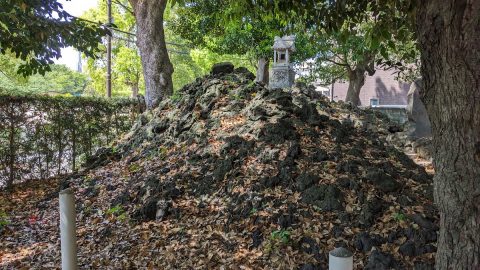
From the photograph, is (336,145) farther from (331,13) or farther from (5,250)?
(5,250)

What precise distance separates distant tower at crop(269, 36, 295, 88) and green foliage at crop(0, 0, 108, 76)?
209 inches

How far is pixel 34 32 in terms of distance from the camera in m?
4.23

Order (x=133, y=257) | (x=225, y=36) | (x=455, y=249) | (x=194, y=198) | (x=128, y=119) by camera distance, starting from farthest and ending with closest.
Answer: (x=225, y=36)
(x=128, y=119)
(x=194, y=198)
(x=133, y=257)
(x=455, y=249)

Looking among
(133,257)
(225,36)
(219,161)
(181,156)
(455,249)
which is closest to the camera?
(455,249)

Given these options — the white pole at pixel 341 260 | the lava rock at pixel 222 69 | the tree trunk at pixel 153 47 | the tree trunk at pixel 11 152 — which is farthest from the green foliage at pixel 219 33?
the white pole at pixel 341 260

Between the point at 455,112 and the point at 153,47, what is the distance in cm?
682

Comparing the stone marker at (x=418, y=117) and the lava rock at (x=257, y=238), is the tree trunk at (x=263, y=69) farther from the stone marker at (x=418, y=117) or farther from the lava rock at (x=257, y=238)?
the lava rock at (x=257, y=238)

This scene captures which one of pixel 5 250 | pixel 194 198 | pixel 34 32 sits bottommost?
pixel 5 250

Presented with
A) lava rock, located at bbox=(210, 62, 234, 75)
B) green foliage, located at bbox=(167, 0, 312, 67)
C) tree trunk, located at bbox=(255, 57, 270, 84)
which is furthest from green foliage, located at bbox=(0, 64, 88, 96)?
lava rock, located at bbox=(210, 62, 234, 75)

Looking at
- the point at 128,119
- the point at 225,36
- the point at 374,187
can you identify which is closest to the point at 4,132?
the point at 128,119

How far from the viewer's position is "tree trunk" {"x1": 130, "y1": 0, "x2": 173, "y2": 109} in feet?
25.8

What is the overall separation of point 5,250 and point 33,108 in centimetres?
326

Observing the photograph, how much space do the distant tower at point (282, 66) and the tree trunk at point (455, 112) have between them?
7.33 metres

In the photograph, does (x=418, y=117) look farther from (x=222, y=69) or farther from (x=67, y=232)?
(x=67, y=232)
